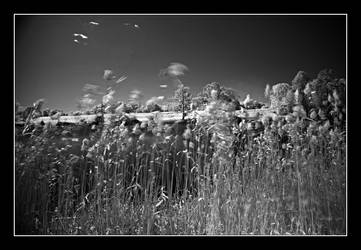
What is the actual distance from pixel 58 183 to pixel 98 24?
4.08 feet

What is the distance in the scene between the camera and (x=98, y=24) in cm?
306

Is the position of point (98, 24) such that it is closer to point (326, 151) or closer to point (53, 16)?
point (53, 16)

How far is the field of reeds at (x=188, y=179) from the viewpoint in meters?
2.92

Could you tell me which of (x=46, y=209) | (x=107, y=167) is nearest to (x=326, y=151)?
(x=107, y=167)

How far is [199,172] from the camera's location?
9.86 ft

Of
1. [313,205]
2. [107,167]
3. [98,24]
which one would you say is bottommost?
[313,205]

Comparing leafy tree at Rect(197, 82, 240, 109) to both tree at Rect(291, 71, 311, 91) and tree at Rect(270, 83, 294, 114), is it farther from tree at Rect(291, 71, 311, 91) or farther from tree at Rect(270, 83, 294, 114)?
tree at Rect(291, 71, 311, 91)

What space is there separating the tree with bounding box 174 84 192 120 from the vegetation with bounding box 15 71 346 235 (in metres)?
0.01

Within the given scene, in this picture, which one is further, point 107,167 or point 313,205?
point 107,167

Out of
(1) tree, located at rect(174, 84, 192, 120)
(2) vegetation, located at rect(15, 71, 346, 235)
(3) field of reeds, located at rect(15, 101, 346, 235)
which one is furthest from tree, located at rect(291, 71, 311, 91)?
(1) tree, located at rect(174, 84, 192, 120)

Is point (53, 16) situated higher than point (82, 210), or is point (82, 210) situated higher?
point (53, 16)

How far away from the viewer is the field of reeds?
292 cm

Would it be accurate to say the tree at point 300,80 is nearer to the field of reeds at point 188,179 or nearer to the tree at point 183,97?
the field of reeds at point 188,179

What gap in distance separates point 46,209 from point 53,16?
1.45 meters
